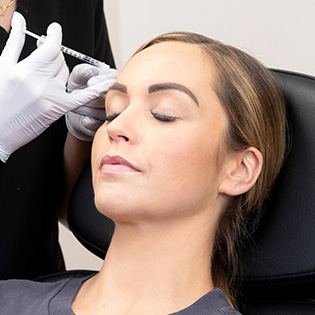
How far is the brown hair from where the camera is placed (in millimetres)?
1355

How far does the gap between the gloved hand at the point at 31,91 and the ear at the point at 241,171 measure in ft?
1.18

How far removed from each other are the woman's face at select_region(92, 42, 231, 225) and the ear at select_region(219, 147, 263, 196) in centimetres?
2

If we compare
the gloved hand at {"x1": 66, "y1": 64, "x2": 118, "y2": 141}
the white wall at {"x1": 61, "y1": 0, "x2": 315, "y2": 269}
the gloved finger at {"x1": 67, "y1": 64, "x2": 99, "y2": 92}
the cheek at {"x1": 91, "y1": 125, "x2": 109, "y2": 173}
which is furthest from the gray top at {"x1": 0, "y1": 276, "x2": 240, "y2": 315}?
the white wall at {"x1": 61, "y1": 0, "x2": 315, "y2": 269}

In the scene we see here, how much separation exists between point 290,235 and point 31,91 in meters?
0.66

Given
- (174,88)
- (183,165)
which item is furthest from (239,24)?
(183,165)

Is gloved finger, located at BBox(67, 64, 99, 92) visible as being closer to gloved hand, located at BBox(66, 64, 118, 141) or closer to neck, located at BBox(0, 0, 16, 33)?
gloved hand, located at BBox(66, 64, 118, 141)

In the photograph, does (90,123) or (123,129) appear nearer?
(123,129)

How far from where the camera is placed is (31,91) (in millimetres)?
1405

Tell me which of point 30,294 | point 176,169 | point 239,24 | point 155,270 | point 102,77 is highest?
point 239,24

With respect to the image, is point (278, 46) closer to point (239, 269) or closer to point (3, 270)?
point (239, 269)

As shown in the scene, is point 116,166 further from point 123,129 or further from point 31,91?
point 31,91

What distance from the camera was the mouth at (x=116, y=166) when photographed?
1254 mm

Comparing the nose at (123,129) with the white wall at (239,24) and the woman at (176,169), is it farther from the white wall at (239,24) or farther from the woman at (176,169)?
the white wall at (239,24)

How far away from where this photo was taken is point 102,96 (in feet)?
5.11
